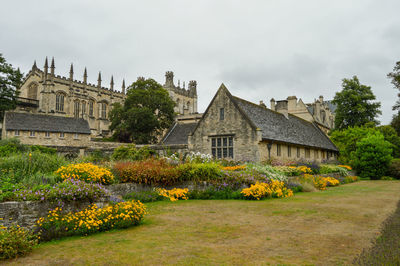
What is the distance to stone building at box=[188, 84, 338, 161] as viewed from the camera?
24.2 m

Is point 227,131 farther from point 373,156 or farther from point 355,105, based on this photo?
point 355,105

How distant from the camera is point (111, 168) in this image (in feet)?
46.4

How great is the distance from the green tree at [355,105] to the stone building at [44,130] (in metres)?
41.7

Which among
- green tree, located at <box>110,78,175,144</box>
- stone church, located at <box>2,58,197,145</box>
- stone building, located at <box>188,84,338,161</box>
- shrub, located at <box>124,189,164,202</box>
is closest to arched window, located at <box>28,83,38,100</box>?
stone church, located at <box>2,58,197,145</box>

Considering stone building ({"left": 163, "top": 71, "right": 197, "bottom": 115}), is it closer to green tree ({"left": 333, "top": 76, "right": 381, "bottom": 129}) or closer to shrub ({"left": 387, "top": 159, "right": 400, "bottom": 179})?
green tree ({"left": 333, "top": 76, "right": 381, "bottom": 129})

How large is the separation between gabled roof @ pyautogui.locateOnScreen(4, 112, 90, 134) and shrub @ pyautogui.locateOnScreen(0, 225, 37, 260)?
43252 millimetres

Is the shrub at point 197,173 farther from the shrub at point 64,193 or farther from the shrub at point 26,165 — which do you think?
the shrub at point 64,193

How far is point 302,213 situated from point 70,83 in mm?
81209

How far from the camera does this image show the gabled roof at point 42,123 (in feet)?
146

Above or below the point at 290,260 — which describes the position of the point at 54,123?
above

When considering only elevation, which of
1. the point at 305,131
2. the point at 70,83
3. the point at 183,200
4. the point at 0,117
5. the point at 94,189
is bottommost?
the point at 183,200

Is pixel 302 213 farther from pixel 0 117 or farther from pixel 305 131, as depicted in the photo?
pixel 0 117

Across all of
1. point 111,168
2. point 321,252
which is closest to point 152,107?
point 111,168

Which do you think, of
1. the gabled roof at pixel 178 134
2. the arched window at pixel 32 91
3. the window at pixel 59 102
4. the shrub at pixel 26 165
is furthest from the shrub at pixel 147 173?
the arched window at pixel 32 91
